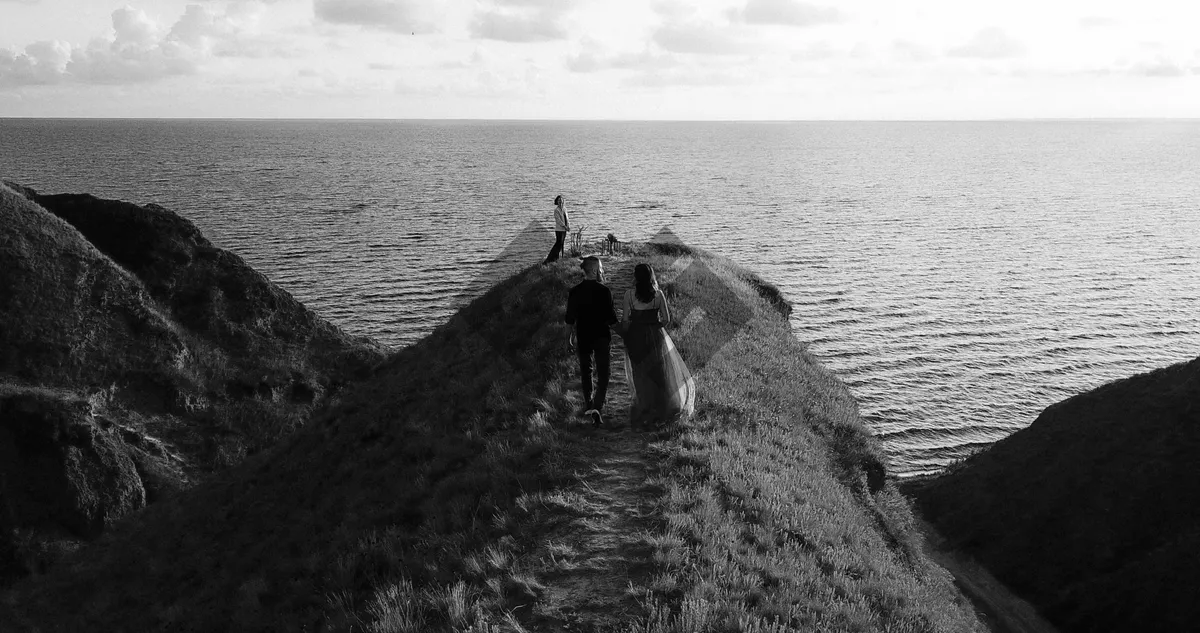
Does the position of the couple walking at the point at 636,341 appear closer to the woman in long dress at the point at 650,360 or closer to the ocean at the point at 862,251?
the woman in long dress at the point at 650,360

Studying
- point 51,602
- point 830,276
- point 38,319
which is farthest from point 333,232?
point 51,602

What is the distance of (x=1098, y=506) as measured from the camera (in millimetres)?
26156

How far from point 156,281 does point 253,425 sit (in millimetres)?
10809

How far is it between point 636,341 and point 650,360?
0.45 meters

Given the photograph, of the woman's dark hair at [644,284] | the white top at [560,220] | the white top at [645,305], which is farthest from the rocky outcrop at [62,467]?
the woman's dark hair at [644,284]

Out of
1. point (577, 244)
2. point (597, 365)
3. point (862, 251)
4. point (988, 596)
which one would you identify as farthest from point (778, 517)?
point (862, 251)

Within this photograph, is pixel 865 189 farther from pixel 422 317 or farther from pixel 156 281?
pixel 156 281

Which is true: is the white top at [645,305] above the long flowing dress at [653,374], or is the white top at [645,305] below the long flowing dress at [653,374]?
above

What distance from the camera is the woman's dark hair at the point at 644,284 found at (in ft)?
42.9

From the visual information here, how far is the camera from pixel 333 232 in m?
69.4

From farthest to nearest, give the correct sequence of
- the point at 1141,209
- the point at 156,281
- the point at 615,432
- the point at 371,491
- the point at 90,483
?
1. the point at 1141,209
2. the point at 156,281
3. the point at 90,483
4. the point at 371,491
5. the point at 615,432

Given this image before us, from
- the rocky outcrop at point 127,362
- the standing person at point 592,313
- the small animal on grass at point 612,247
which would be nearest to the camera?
the standing person at point 592,313

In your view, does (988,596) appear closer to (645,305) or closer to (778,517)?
(778,517)

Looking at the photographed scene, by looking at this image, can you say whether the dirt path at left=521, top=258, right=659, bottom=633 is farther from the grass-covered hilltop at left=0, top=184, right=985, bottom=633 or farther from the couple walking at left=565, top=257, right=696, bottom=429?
the couple walking at left=565, top=257, right=696, bottom=429
